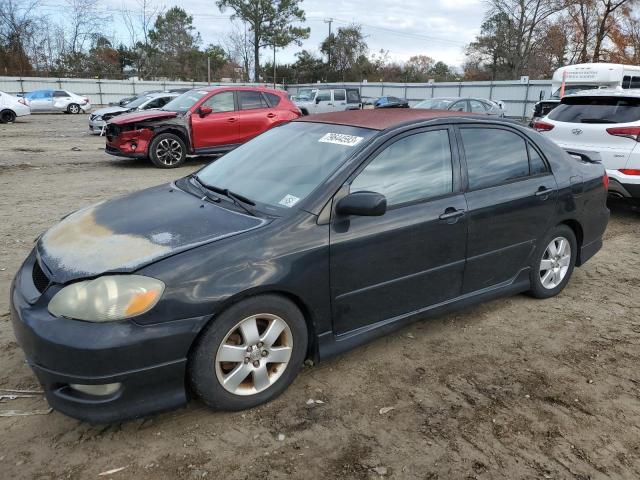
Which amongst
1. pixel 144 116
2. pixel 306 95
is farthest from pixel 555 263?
pixel 306 95

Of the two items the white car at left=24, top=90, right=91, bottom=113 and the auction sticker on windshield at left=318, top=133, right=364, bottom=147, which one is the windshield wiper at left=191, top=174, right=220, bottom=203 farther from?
the white car at left=24, top=90, right=91, bottom=113

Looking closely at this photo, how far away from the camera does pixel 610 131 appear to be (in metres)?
6.67

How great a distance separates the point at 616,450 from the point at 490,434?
0.62 metres

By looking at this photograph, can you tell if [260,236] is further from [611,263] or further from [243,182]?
[611,263]

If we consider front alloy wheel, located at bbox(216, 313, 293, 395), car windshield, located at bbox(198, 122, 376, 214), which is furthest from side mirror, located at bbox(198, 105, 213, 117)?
front alloy wheel, located at bbox(216, 313, 293, 395)

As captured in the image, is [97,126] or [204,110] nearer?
[204,110]

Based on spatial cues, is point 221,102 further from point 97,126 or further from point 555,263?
point 97,126

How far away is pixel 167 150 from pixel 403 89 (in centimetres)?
2950

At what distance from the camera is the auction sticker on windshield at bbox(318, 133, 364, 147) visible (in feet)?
10.6

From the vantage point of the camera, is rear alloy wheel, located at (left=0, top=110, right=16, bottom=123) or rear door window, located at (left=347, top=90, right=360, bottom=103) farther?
rear door window, located at (left=347, top=90, right=360, bottom=103)

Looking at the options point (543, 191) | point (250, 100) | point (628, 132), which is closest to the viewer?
point (543, 191)

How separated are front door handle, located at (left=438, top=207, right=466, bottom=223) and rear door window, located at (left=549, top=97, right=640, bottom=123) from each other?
4.65 m

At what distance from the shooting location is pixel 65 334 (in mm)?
2320

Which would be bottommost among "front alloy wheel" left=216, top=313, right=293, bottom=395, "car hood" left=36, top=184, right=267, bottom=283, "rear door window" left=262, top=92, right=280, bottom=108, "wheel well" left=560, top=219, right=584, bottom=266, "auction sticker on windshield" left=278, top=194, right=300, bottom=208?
"front alloy wheel" left=216, top=313, right=293, bottom=395
